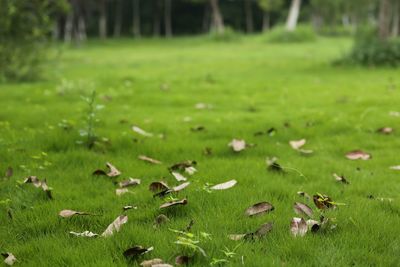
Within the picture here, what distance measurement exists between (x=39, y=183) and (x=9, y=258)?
1653mm

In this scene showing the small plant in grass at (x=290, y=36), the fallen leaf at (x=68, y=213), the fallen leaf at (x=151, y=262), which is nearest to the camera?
the fallen leaf at (x=151, y=262)

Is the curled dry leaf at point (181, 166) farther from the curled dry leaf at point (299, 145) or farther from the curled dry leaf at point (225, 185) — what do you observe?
the curled dry leaf at point (299, 145)

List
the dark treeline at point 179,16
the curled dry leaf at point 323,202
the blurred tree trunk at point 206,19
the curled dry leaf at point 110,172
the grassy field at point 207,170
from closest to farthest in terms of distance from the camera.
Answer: the grassy field at point 207,170, the curled dry leaf at point 323,202, the curled dry leaf at point 110,172, the blurred tree trunk at point 206,19, the dark treeline at point 179,16

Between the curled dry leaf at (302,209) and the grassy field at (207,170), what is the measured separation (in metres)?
0.06

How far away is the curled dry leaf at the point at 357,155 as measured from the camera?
246 inches

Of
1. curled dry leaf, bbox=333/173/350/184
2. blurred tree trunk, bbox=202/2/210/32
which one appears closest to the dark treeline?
blurred tree trunk, bbox=202/2/210/32

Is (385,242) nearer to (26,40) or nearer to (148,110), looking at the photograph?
(148,110)

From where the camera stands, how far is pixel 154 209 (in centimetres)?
427

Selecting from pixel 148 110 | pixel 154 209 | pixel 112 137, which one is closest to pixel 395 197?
pixel 154 209

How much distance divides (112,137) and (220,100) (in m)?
4.41

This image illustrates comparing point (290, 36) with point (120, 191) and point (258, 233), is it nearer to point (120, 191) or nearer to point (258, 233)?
point (120, 191)

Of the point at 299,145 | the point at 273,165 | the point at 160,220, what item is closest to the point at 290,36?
the point at 299,145

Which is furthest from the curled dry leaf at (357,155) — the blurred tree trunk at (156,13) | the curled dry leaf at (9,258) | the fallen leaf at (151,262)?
the blurred tree trunk at (156,13)

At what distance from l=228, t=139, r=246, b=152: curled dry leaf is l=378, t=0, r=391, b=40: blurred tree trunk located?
1328 centimetres
